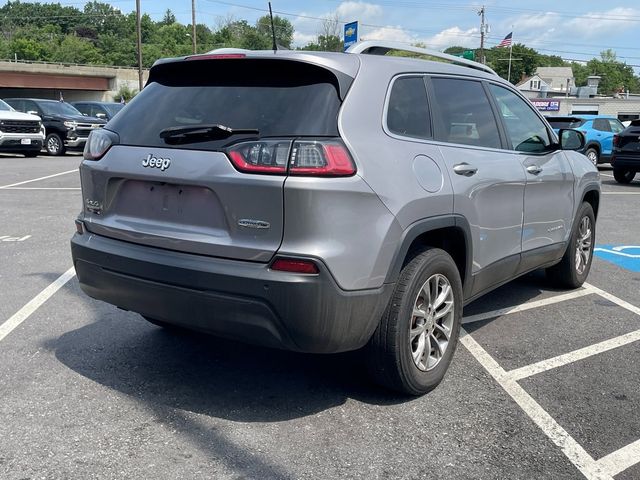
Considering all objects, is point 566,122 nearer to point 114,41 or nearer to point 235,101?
point 235,101

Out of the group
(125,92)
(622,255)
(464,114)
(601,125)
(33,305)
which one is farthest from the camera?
(125,92)

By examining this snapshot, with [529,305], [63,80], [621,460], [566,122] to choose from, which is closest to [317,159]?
[621,460]

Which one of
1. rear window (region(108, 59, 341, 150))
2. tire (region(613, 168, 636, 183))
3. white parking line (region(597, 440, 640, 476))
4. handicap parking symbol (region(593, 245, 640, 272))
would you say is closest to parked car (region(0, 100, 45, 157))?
tire (region(613, 168, 636, 183))

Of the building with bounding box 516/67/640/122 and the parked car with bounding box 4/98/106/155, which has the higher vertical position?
the building with bounding box 516/67/640/122

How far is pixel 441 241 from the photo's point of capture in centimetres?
391

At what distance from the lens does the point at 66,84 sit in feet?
263

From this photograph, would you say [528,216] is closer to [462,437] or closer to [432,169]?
[432,169]

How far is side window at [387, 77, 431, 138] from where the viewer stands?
3502mm

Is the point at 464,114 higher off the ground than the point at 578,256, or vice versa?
the point at 464,114

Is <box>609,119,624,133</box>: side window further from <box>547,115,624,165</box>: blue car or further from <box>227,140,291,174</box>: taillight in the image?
<box>227,140,291,174</box>: taillight

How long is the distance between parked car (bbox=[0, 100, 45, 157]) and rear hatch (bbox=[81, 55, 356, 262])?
16.8m

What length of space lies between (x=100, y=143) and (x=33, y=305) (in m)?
2.10

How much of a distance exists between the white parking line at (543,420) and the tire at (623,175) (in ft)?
45.2

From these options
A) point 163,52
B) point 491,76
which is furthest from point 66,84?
point 491,76
